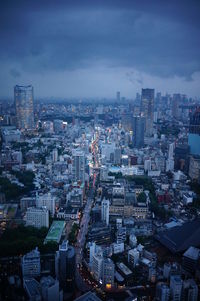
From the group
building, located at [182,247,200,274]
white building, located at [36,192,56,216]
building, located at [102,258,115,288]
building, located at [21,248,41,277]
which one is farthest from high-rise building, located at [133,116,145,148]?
building, located at [21,248,41,277]

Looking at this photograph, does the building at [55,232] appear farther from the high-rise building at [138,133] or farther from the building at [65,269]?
the high-rise building at [138,133]

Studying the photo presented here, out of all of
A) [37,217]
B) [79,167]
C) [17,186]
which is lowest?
[37,217]

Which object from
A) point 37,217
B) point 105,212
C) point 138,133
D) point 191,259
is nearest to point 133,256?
point 191,259

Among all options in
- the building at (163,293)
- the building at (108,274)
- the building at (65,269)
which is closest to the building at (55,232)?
the building at (65,269)

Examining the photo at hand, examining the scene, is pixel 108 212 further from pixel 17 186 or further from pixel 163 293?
pixel 163 293

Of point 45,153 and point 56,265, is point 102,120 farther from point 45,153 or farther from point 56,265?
point 56,265

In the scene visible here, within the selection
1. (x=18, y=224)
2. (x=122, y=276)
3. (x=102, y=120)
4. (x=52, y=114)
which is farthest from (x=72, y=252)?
(x=102, y=120)
